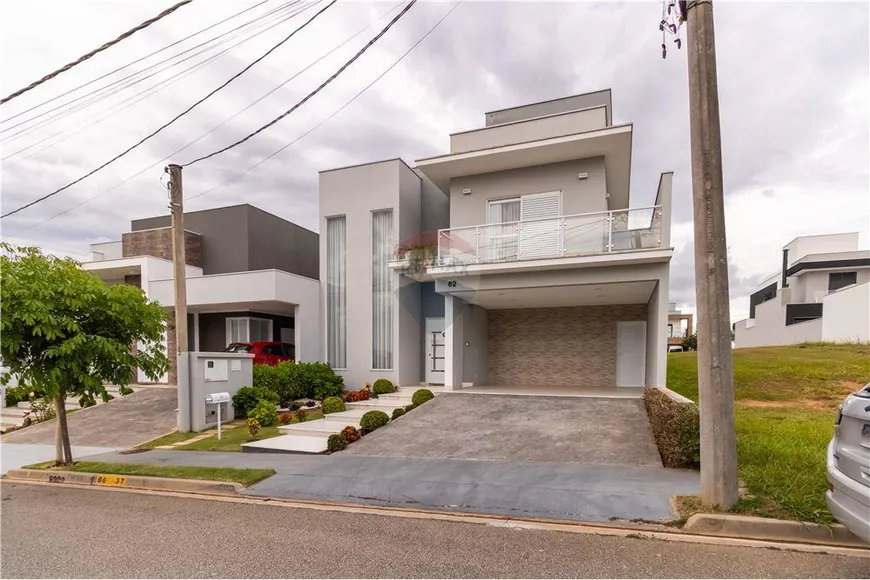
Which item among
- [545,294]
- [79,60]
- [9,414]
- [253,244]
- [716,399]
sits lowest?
[9,414]

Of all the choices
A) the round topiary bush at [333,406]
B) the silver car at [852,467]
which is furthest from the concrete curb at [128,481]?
the silver car at [852,467]

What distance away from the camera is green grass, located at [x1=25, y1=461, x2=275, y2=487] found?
6.93m

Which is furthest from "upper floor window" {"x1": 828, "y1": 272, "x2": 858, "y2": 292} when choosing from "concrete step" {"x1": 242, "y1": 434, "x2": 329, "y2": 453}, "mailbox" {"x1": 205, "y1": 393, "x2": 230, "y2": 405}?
"mailbox" {"x1": 205, "y1": 393, "x2": 230, "y2": 405}

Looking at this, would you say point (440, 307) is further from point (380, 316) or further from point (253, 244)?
point (253, 244)

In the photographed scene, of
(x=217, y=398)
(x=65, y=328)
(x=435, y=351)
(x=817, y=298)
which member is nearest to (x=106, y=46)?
(x=65, y=328)

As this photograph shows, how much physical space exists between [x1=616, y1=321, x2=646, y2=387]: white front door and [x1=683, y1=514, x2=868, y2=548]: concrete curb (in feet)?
34.4

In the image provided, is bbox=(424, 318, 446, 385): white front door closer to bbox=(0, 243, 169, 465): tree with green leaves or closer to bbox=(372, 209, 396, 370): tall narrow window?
bbox=(372, 209, 396, 370): tall narrow window

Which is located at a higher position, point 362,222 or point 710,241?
point 362,222

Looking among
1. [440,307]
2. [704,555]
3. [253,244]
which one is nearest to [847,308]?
[440,307]

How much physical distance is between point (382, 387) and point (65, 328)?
323 inches

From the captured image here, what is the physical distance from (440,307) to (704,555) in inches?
491

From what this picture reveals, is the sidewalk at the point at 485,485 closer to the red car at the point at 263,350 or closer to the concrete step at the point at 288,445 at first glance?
the concrete step at the point at 288,445

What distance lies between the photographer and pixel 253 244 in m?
18.8

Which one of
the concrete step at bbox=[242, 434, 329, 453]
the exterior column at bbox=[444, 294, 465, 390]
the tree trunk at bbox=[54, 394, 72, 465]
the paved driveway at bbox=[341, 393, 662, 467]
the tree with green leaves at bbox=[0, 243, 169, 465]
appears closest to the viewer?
the tree with green leaves at bbox=[0, 243, 169, 465]
